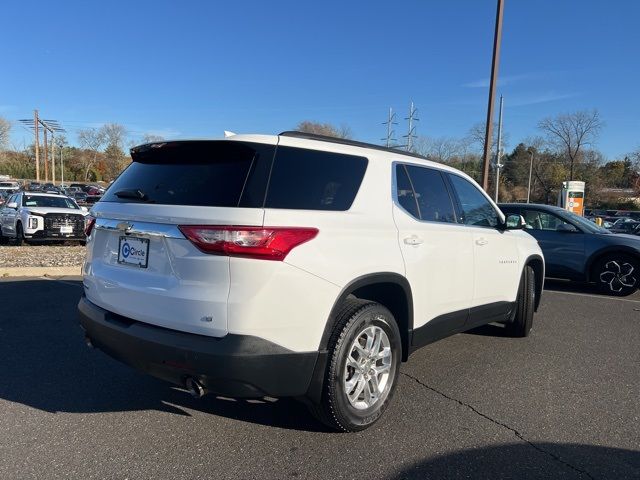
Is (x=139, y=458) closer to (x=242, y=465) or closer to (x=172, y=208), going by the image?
(x=242, y=465)

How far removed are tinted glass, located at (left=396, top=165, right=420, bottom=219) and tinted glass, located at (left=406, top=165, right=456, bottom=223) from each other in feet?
0.23

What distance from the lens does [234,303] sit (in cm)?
270

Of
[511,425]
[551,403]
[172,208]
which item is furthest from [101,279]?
[551,403]

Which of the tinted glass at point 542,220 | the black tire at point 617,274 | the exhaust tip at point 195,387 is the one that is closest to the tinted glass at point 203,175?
the exhaust tip at point 195,387

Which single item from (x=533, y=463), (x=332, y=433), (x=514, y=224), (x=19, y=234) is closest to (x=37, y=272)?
(x=19, y=234)

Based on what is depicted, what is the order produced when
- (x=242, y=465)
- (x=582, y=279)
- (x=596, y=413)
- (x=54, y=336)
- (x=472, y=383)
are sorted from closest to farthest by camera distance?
(x=242, y=465) < (x=596, y=413) < (x=472, y=383) < (x=54, y=336) < (x=582, y=279)

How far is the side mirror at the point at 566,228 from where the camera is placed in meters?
9.16

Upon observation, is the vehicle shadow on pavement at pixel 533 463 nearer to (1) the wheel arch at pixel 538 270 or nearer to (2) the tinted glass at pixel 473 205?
(2) the tinted glass at pixel 473 205

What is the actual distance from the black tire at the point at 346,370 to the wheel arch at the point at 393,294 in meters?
0.15

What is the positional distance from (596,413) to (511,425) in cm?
75

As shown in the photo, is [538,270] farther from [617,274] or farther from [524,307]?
[617,274]

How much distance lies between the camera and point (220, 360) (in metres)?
2.70

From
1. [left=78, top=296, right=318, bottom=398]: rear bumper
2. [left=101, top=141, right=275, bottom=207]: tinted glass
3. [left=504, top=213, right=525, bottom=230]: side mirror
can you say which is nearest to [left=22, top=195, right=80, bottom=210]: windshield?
[left=101, top=141, right=275, bottom=207]: tinted glass

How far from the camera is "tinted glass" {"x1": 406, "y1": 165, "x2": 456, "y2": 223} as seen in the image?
3.98 metres
